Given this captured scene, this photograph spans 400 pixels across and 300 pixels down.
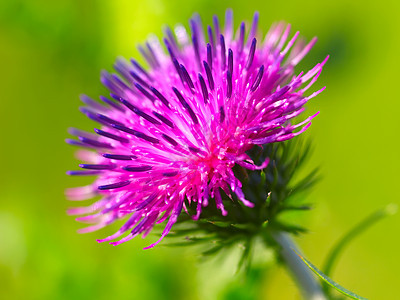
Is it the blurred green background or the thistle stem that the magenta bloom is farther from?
the blurred green background

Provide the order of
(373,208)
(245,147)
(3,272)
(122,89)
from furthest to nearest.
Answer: (373,208)
(3,272)
(122,89)
(245,147)

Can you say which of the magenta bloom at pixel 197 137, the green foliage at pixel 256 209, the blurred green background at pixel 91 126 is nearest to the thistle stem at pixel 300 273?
the green foliage at pixel 256 209

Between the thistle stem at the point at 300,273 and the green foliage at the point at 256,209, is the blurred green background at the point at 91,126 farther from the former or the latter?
the green foliage at the point at 256,209

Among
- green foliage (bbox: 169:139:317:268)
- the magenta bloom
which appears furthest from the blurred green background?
the magenta bloom

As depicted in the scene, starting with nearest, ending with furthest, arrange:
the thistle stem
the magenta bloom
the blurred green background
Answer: the magenta bloom → the thistle stem → the blurred green background

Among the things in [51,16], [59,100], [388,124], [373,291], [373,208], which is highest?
[51,16]

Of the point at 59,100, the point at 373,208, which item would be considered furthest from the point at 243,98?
the point at 59,100

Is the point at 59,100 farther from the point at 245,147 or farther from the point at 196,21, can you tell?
the point at 245,147
